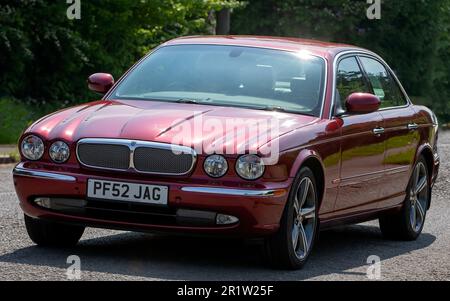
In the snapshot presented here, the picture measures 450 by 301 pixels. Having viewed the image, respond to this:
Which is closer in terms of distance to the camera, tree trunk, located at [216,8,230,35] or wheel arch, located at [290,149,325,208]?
wheel arch, located at [290,149,325,208]

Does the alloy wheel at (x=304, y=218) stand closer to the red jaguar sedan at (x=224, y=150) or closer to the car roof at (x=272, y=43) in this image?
the red jaguar sedan at (x=224, y=150)

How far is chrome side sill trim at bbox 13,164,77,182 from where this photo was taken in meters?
8.34

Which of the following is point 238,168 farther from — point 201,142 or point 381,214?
point 381,214

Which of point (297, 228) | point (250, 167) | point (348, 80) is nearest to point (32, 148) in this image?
point (250, 167)

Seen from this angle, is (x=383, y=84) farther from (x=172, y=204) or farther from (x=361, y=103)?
(x=172, y=204)

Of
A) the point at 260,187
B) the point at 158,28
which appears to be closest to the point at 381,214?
the point at 260,187

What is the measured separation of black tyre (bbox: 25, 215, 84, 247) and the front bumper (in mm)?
305

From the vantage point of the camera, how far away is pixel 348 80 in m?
10.1

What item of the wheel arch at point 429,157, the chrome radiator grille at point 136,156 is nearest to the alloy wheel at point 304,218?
the chrome radiator grille at point 136,156

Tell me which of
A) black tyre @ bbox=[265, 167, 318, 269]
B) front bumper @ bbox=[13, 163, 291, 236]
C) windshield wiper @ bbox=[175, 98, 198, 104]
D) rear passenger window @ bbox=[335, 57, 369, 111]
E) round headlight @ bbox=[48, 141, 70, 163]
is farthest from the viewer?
rear passenger window @ bbox=[335, 57, 369, 111]

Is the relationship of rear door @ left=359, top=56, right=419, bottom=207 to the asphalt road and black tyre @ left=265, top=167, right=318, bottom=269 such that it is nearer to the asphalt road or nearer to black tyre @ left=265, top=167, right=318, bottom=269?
the asphalt road

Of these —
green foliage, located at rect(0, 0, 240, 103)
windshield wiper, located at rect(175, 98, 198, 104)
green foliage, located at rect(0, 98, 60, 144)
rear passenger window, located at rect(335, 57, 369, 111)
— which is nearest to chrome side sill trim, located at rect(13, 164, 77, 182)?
windshield wiper, located at rect(175, 98, 198, 104)

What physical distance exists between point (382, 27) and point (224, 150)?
34815 millimetres
